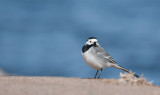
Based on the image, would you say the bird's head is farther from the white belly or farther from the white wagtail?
the white belly

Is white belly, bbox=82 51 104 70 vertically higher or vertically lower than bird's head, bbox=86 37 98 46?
lower

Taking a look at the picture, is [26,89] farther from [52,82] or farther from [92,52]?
[92,52]

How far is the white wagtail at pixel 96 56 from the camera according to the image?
9.28 m

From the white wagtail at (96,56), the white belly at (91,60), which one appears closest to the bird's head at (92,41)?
the white wagtail at (96,56)

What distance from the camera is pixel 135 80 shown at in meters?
7.27

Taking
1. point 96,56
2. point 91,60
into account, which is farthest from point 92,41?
point 91,60

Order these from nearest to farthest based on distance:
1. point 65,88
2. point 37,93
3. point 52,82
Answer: point 37,93 → point 65,88 → point 52,82

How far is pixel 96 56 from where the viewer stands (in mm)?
9359

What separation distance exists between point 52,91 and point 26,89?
0.45 m

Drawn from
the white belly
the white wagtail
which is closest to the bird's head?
the white wagtail

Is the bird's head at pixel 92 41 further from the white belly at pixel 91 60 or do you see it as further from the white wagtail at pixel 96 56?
the white belly at pixel 91 60

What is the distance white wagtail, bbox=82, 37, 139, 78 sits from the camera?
928 centimetres

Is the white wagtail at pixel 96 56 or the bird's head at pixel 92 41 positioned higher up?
the bird's head at pixel 92 41

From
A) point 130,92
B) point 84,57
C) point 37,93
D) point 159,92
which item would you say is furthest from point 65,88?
point 84,57
